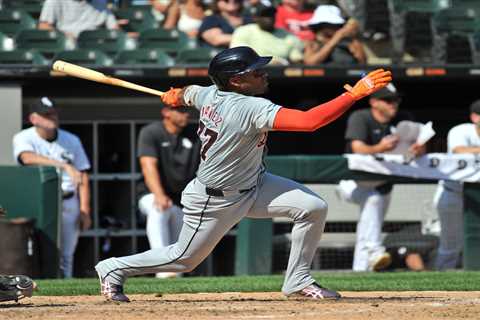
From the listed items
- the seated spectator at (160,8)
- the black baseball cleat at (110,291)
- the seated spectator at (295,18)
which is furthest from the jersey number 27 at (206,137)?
the seated spectator at (160,8)

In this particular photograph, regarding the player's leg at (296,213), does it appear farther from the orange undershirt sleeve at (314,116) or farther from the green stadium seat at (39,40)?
the green stadium seat at (39,40)

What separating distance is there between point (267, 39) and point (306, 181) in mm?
2101

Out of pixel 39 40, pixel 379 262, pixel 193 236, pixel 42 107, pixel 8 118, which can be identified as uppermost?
pixel 39 40

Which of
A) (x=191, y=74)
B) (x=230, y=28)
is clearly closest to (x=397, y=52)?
(x=230, y=28)

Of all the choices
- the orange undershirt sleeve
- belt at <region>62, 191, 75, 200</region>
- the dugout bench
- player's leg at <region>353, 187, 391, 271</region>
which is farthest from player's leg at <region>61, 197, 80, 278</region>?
the orange undershirt sleeve

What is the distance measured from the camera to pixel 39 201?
981 cm

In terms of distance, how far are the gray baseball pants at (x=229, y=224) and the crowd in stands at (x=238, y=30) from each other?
15.6ft

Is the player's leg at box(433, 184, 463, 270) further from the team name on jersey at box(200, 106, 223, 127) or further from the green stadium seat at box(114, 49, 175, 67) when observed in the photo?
the team name on jersey at box(200, 106, 223, 127)

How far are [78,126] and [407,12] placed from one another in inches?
147

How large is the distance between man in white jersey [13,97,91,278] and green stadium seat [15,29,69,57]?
5.16ft

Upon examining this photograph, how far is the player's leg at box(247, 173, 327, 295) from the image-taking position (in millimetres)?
6434

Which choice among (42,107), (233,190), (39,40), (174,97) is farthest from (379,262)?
(39,40)

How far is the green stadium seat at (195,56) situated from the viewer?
11.2 metres

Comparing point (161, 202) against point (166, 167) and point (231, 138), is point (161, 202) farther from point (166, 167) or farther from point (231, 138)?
point (231, 138)
